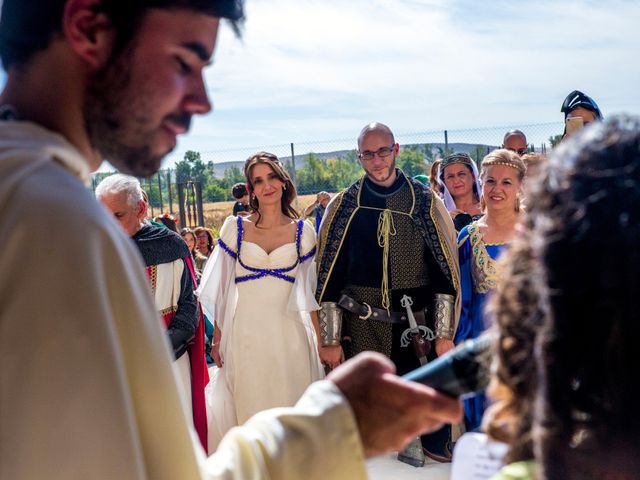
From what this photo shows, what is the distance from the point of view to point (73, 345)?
118 centimetres

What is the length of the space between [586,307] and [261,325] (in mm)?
4685

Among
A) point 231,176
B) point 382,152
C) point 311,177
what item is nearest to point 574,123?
point 382,152

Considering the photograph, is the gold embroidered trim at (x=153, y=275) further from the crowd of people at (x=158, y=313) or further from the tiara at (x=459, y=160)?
the crowd of people at (x=158, y=313)

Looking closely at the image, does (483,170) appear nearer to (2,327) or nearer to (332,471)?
(332,471)

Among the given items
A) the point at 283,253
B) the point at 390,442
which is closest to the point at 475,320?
the point at 283,253

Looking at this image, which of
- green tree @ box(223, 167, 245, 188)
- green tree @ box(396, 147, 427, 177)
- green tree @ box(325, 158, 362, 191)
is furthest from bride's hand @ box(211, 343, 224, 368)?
green tree @ box(223, 167, 245, 188)

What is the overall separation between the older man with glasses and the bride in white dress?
0.21 metres

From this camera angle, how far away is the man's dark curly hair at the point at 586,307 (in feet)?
3.47

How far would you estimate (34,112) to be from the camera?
4.63ft

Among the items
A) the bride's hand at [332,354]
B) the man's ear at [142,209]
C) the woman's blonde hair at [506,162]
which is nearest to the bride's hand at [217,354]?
the bride's hand at [332,354]

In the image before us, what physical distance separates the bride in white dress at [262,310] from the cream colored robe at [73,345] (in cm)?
423

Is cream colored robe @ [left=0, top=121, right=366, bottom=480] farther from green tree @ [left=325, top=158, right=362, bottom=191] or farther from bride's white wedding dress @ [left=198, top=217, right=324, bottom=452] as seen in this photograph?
green tree @ [left=325, top=158, right=362, bottom=191]

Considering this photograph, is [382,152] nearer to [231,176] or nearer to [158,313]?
[158,313]

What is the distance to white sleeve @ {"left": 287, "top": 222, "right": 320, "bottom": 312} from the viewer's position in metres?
5.56
